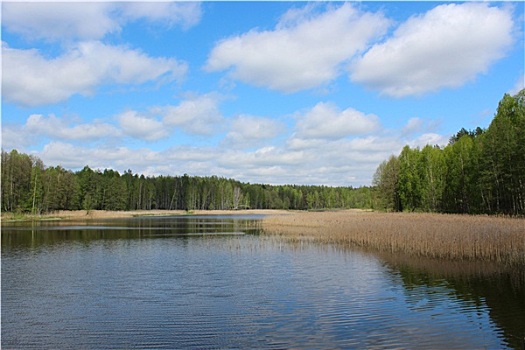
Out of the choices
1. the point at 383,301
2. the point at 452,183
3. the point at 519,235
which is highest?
the point at 452,183

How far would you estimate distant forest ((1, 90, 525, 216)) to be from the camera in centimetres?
3678

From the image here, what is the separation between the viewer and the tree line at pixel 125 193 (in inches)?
2813

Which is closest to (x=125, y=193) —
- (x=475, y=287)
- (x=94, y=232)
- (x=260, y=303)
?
(x=94, y=232)

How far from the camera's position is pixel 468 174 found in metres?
→ 44.2

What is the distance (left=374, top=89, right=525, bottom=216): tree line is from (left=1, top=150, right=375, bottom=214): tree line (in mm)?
14456

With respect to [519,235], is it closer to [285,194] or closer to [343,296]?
[343,296]

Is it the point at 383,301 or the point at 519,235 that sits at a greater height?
the point at 519,235

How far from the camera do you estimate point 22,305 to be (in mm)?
12078

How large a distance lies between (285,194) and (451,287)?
152648 millimetres

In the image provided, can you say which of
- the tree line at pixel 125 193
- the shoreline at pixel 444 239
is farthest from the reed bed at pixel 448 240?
the tree line at pixel 125 193

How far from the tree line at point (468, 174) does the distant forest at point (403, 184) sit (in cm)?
8

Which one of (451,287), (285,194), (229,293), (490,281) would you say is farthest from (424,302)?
(285,194)

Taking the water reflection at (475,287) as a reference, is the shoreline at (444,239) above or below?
above

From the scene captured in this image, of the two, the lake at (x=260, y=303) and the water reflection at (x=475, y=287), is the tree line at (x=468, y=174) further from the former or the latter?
the lake at (x=260, y=303)
